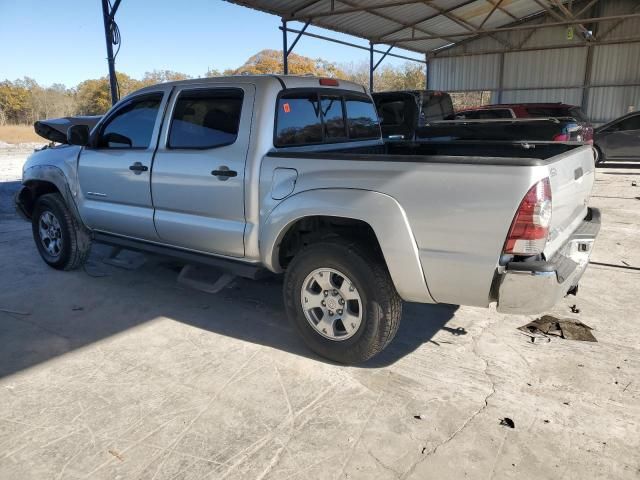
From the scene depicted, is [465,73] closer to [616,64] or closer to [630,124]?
[616,64]

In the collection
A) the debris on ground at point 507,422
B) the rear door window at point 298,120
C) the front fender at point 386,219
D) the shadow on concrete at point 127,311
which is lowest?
the debris on ground at point 507,422

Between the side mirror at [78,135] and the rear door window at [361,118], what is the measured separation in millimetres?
2504

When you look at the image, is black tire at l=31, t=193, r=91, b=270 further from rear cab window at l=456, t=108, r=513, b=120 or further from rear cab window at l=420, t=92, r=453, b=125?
rear cab window at l=456, t=108, r=513, b=120

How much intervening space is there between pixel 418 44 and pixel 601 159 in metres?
10.1

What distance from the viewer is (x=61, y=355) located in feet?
11.6

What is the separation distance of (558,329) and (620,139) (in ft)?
38.8

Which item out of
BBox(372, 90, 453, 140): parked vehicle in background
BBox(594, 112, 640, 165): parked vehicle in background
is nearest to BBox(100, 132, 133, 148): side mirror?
BBox(372, 90, 453, 140): parked vehicle in background

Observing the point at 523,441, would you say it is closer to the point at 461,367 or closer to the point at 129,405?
the point at 461,367

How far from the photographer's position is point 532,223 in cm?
254

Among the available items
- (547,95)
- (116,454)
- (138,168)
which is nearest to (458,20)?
(547,95)

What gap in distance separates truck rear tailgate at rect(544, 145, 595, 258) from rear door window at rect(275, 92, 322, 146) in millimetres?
1807

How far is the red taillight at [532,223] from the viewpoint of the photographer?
8.24 feet

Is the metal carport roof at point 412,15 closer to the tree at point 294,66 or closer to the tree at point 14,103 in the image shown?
the tree at point 294,66

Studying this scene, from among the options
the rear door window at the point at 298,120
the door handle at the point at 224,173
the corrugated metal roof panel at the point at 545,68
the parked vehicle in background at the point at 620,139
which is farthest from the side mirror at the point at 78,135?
the corrugated metal roof panel at the point at 545,68
